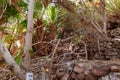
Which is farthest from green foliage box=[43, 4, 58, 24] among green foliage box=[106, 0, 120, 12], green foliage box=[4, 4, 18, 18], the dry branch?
the dry branch

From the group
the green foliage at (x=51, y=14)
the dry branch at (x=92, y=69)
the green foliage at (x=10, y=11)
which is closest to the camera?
the dry branch at (x=92, y=69)

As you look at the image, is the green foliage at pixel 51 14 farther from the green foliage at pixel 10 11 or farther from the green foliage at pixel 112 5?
the green foliage at pixel 112 5

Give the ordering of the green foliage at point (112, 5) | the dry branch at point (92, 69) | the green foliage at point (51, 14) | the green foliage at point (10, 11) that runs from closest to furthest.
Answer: the dry branch at point (92, 69)
the green foliage at point (112, 5)
the green foliage at point (10, 11)
the green foliage at point (51, 14)

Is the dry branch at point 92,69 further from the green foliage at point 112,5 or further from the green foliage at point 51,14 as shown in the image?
the green foliage at point 51,14

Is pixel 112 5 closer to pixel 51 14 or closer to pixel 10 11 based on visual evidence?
pixel 51 14

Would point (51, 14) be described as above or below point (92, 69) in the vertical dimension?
above

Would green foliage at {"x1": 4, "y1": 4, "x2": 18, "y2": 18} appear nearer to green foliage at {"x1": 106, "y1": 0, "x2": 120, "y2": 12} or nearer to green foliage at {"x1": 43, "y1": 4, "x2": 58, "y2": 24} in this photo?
green foliage at {"x1": 43, "y1": 4, "x2": 58, "y2": 24}

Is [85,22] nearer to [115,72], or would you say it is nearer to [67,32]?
[67,32]

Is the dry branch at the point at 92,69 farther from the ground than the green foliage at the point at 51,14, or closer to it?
closer to it

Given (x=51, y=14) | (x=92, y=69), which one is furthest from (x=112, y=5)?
(x=92, y=69)

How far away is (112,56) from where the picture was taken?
5.33 metres

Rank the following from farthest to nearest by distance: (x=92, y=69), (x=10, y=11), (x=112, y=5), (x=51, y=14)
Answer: (x=51, y=14) < (x=10, y=11) < (x=112, y=5) < (x=92, y=69)

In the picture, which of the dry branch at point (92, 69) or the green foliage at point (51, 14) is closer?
the dry branch at point (92, 69)

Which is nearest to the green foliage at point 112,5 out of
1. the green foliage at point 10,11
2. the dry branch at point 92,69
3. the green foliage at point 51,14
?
the green foliage at point 51,14
